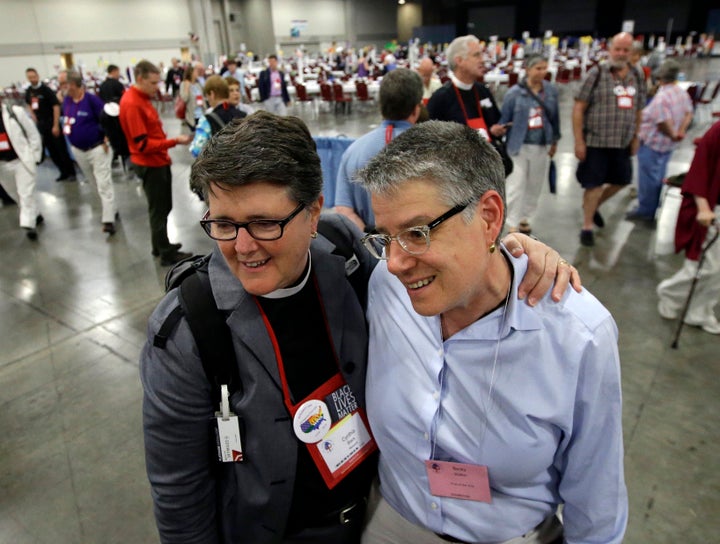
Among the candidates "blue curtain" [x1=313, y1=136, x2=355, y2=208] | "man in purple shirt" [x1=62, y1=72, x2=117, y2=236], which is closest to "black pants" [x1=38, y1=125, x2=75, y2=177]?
"man in purple shirt" [x1=62, y1=72, x2=117, y2=236]

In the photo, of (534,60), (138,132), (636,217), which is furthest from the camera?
(636,217)

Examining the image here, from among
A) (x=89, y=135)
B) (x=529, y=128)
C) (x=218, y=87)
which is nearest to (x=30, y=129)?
(x=89, y=135)

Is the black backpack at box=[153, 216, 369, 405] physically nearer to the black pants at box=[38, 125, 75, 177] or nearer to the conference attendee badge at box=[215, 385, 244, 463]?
the conference attendee badge at box=[215, 385, 244, 463]

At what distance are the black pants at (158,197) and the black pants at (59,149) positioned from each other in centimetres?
467

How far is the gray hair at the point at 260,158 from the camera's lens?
0.97m

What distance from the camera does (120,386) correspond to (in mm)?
3133

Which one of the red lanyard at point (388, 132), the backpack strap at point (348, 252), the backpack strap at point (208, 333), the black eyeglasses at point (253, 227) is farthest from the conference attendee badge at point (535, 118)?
the backpack strap at point (208, 333)

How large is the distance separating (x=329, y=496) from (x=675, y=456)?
2023 millimetres

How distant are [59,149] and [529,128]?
7.79 m

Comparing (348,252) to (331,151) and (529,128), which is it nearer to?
(529,128)

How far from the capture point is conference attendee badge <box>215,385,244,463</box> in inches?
42.3

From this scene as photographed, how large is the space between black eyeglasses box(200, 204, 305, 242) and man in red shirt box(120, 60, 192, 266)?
3.79m

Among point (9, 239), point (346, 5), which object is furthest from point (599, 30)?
point (9, 239)

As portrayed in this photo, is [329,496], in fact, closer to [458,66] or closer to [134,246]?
[458,66]
